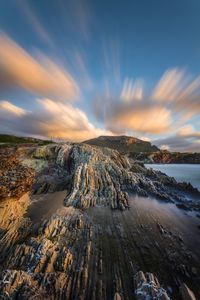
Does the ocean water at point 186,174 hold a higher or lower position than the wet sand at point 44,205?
lower

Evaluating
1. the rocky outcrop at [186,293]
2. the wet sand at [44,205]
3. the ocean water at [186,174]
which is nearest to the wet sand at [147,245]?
the rocky outcrop at [186,293]

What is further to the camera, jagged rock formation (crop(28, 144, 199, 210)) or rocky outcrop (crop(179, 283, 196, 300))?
jagged rock formation (crop(28, 144, 199, 210))

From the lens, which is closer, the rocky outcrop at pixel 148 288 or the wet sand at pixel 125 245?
the rocky outcrop at pixel 148 288

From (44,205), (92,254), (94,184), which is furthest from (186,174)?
(92,254)

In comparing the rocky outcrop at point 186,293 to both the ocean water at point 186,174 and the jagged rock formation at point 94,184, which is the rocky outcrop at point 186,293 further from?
the ocean water at point 186,174

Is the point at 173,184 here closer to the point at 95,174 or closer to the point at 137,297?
the point at 95,174

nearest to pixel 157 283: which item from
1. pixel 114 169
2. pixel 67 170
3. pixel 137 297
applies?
pixel 137 297

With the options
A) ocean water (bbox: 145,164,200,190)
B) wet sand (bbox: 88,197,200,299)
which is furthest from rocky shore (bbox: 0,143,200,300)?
ocean water (bbox: 145,164,200,190)

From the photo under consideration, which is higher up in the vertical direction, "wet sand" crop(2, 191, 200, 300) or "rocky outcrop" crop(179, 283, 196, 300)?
"rocky outcrop" crop(179, 283, 196, 300)

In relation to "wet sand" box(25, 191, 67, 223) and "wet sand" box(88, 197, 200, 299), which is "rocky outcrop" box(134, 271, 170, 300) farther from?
"wet sand" box(25, 191, 67, 223)

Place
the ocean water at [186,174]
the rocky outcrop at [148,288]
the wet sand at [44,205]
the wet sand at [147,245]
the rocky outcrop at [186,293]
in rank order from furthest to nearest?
the ocean water at [186,174]
the wet sand at [44,205]
the wet sand at [147,245]
the rocky outcrop at [186,293]
the rocky outcrop at [148,288]

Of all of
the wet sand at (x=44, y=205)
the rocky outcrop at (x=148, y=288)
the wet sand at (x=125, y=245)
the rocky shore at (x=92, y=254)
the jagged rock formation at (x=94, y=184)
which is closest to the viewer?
the rocky outcrop at (x=148, y=288)

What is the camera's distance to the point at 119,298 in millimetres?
6637

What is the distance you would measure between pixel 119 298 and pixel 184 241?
8.16 m
